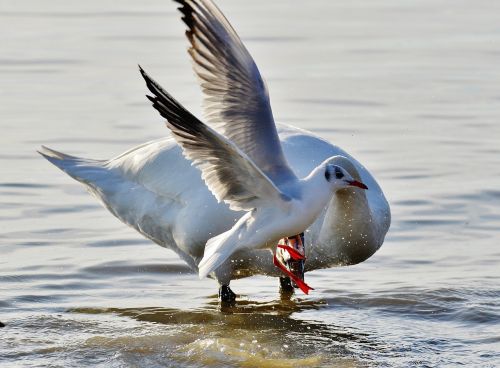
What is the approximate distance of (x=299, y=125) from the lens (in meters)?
13.8

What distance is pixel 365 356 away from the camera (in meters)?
8.12

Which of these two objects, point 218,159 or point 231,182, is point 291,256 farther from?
point 218,159

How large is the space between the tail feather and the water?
600mm

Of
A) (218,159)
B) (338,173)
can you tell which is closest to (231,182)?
(218,159)

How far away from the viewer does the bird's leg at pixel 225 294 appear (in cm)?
948

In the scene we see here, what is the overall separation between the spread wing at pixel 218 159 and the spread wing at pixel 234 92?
60cm

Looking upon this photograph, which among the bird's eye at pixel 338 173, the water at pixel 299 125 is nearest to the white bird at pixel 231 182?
the bird's eye at pixel 338 173

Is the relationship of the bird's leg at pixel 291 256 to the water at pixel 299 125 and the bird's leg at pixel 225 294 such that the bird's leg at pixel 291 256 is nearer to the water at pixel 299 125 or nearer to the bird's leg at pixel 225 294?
the water at pixel 299 125

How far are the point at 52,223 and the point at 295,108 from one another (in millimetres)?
4178

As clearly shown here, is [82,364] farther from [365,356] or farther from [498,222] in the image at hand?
[498,222]

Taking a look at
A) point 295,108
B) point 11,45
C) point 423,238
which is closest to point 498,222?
point 423,238

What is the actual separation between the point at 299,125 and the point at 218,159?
6.26 m

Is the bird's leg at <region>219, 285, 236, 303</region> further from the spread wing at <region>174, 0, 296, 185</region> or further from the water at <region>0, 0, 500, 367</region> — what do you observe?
the spread wing at <region>174, 0, 296, 185</region>

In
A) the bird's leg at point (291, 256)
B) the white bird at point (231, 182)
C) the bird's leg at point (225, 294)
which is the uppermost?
the white bird at point (231, 182)
